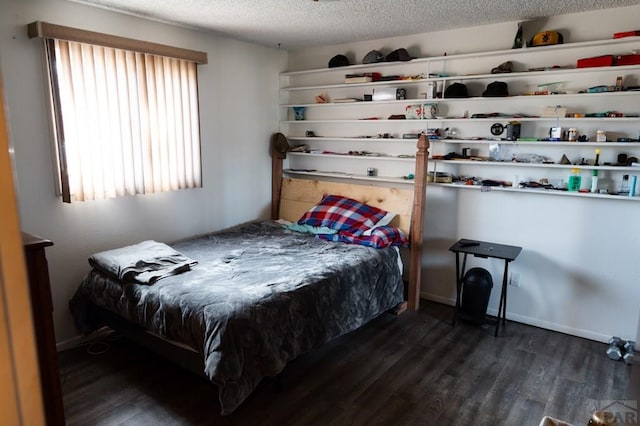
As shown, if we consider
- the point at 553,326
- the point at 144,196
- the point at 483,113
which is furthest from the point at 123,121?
the point at 553,326

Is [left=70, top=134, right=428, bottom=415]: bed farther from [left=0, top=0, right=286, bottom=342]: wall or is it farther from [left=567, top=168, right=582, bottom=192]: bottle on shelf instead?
[left=567, top=168, right=582, bottom=192]: bottle on shelf

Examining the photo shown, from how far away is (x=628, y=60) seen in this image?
2.91 metres

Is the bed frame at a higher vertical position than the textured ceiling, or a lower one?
lower

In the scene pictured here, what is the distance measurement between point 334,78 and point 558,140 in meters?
2.20

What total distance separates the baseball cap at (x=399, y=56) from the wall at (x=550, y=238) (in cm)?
12

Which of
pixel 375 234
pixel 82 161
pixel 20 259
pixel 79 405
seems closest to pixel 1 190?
pixel 20 259

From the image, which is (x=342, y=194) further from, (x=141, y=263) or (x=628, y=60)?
(x=628, y=60)

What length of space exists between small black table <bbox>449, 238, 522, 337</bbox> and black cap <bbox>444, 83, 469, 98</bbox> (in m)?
1.22

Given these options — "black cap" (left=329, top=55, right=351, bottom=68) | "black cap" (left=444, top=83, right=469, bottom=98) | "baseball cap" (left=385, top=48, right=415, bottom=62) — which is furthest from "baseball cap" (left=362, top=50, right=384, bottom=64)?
"black cap" (left=444, top=83, right=469, bottom=98)

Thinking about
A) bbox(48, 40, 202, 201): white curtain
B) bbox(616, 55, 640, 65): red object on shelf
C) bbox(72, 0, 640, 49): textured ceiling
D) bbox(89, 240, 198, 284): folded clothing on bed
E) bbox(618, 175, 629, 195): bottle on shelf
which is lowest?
bbox(89, 240, 198, 284): folded clothing on bed

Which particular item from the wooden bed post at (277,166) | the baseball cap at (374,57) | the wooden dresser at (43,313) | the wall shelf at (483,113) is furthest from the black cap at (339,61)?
the wooden dresser at (43,313)

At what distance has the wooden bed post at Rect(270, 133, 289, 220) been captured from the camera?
4.58 metres

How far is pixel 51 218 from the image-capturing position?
9.52 feet

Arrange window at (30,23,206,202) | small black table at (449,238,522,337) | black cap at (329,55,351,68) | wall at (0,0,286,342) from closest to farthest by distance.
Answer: wall at (0,0,286,342) → window at (30,23,206,202) → small black table at (449,238,522,337) → black cap at (329,55,351,68)
